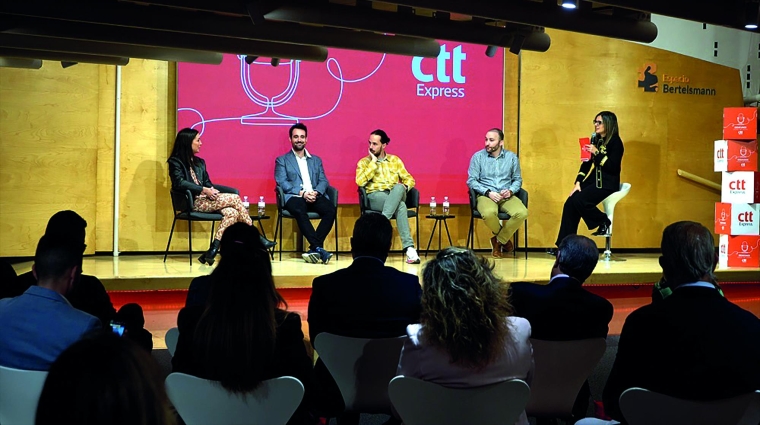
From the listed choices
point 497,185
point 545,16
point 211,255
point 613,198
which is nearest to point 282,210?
point 211,255

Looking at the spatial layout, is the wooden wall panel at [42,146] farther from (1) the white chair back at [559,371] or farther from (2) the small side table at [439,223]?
(1) the white chair back at [559,371]

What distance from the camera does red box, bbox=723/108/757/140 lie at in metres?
7.73

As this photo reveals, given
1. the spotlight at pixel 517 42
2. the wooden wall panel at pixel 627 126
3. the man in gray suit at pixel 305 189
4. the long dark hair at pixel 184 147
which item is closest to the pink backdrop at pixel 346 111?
the man in gray suit at pixel 305 189

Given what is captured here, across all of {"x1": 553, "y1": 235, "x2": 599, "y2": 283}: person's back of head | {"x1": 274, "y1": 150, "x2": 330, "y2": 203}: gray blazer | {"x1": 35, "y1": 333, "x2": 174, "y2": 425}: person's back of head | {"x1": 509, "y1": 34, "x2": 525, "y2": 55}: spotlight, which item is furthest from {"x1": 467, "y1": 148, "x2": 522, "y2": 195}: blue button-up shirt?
{"x1": 35, "y1": 333, "x2": 174, "y2": 425}: person's back of head

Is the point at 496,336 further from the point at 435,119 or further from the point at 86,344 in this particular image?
the point at 435,119

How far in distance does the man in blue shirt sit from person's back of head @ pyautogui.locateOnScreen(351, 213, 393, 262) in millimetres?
4770

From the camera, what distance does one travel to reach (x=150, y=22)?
15.1 ft

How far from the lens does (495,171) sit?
8.22 metres

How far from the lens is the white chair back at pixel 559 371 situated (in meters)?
2.98

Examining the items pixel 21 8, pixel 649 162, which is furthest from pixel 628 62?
pixel 21 8

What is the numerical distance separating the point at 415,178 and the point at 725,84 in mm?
4044

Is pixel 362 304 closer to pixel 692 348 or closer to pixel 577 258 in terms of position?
pixel 577 258

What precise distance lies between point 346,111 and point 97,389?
7654mm

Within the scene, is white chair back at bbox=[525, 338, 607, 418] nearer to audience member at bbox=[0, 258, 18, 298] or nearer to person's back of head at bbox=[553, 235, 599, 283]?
person's back of head at bbox=[553, 235, 599, 283]
